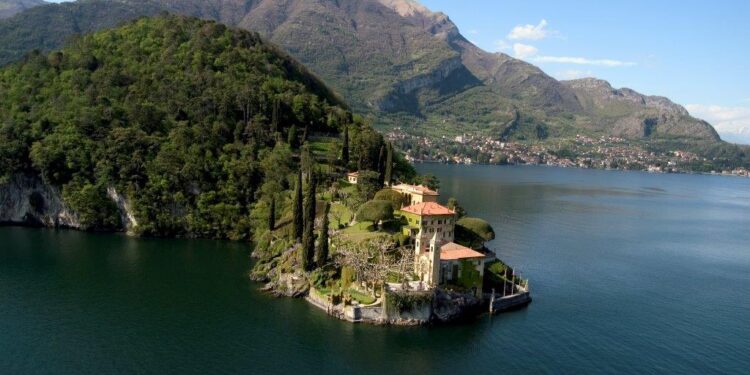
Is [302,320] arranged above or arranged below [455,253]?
below

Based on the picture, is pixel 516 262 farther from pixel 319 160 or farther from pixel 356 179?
pixel 319 160

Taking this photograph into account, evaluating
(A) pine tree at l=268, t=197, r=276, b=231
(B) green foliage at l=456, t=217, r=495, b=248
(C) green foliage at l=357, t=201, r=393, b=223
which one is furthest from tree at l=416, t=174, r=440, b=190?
(C) green foliage at l=357, t=201, r=393, b=223

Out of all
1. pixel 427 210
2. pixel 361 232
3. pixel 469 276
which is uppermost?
pixel 427 210

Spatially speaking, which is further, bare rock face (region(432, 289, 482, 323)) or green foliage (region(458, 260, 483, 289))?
green foliage (region(458, 260, 483, 289))

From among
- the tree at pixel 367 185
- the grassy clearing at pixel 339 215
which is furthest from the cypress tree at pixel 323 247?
the tree at pixel 367 185

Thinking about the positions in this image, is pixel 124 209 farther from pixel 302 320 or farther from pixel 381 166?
pixel 302 320

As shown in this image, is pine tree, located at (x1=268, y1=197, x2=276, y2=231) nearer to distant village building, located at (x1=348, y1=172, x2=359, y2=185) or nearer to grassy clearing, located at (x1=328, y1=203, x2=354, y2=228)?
grassy clearing, located at (x1=328, y1=203, x2=354, y2=228)

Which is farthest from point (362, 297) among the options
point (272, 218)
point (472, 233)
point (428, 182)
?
point (428, 182)

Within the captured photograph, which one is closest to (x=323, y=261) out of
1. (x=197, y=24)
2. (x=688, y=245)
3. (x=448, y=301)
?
(x=448, y=301)
